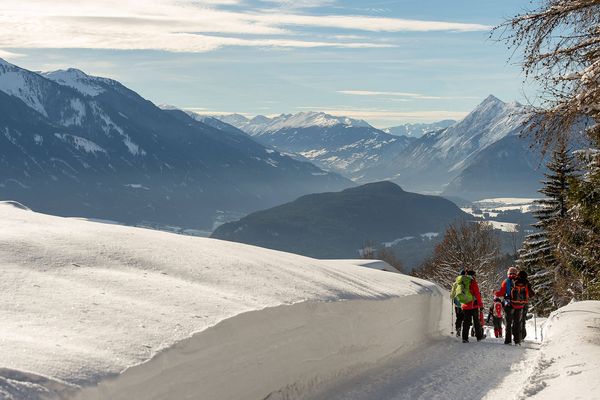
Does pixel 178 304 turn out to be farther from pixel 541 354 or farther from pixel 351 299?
pixel 541 354

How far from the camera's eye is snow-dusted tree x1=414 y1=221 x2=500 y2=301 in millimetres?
53969

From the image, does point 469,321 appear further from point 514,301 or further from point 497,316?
point 497,316

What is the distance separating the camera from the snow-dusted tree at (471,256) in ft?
177

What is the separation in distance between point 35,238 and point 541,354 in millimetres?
7678

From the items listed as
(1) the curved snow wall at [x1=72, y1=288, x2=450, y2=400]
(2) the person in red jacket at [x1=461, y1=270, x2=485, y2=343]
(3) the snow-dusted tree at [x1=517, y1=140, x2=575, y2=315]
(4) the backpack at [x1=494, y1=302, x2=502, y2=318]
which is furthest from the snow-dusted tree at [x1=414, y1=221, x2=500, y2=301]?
(1) the curved snow wall at [x1=72, y1=288, x2=450, y2=400]

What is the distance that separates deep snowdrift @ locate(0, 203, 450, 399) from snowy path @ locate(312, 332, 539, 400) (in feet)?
1.16

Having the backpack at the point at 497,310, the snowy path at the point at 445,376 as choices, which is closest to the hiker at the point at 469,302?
the snowy path at the point at 445,376

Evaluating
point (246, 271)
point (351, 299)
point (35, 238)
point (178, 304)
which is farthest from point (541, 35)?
point (35, 238)

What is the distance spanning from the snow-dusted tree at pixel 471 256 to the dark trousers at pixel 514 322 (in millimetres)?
37468

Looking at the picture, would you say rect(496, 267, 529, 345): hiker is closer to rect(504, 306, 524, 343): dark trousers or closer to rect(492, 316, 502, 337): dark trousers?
rect(504, 306, 524, 343): dark trousers

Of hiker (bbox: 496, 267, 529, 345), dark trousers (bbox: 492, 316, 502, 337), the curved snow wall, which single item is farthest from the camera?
dark trousers (bbox: 492, 316, 502, 337)

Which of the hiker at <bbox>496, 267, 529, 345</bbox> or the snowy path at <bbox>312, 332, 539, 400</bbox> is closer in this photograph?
the snowy path at <bbox>312, 332, 539, 400</bbox>

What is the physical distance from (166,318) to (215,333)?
0.55 meters

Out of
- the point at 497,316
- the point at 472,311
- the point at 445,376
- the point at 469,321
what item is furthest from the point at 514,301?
the point at 445,376
